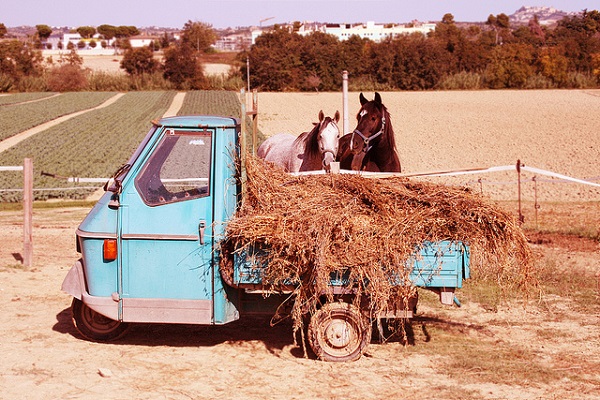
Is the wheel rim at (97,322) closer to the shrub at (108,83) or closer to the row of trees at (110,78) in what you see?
the row of trees at (110,78)

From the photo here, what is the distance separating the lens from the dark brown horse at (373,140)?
11328 millimetres

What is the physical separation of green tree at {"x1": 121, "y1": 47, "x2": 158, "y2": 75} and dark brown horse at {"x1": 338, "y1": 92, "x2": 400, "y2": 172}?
7537cm

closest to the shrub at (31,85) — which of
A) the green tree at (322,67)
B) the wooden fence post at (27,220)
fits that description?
the green tree at (322,67)

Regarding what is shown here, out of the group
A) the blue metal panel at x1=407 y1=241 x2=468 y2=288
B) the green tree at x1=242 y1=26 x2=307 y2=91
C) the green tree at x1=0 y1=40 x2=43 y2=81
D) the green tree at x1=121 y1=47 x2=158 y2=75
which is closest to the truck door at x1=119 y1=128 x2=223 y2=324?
the blue metal panel at x1=407 y1=241 x2=468 y2=288

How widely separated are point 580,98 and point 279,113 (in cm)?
2740

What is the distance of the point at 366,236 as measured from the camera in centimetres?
695

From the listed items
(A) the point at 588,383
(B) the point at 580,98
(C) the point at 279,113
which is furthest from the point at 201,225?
(B) the point at 580,98

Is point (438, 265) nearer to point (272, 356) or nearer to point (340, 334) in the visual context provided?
point (340, 334)

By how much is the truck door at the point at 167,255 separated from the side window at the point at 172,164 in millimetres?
14

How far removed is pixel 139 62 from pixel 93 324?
79833mm

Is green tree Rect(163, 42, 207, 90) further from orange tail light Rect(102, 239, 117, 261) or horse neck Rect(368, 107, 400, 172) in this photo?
orange tail light Rect(102, 239, 117, 261)

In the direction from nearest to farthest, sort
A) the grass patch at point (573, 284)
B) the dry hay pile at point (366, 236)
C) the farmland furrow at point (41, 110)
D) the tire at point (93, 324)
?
1. the dry hay pile at point (366, 236)
2. the tire at point (93, 324)
3. the grass patch at point (573, 284)
4. the farmland furrow at point (41, 110)

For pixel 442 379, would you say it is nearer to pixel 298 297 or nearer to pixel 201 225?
pixel 298 297

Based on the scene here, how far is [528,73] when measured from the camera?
77875 millimetres
